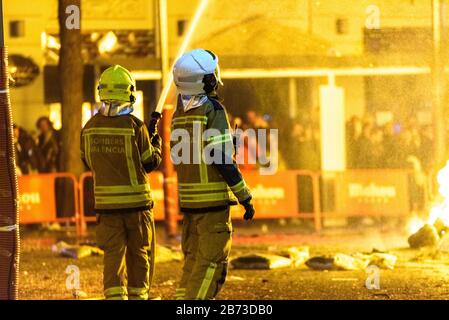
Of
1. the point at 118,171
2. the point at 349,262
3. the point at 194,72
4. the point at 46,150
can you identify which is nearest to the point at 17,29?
the point at 46,150

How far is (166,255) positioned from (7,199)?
17.2 ft

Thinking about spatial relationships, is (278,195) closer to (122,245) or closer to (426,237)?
(426,237)

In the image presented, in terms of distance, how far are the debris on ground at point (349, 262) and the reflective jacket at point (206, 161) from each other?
4.49 m

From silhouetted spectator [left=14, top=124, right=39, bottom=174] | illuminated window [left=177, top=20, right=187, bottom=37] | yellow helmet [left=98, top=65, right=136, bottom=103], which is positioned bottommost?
silhouetted spectator [left=14, top=124, right=39, bottom=174]

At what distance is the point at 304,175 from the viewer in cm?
1773

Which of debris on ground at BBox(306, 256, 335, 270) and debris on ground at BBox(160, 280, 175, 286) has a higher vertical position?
debris on ground at BBox(306, 256, 335, 270)

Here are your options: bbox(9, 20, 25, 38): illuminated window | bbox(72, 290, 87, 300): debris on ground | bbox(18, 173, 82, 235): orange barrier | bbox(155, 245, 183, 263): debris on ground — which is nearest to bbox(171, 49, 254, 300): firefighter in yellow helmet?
bbox(72, 290, 87, 300): debris on ground

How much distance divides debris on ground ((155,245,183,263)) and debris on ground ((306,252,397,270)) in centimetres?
158

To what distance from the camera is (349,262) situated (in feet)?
43.1

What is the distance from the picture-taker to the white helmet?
872cm

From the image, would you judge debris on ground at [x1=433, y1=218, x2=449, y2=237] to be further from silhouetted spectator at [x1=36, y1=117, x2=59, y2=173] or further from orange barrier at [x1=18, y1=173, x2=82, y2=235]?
silhouetted spectator at [x1=36, y1=117, x2=59, y2=173]

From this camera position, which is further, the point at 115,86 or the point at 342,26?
the point at 342,26

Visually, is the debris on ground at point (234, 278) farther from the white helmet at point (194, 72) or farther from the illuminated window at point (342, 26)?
the illuminated window at point (342, 26)

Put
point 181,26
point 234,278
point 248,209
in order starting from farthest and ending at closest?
point 181,26 → point 234,278 → point 248,209
